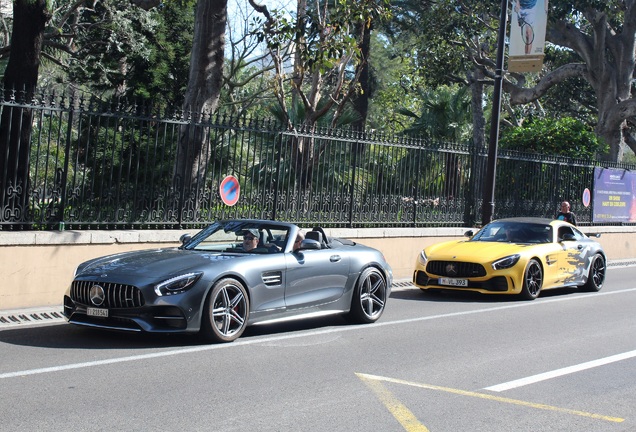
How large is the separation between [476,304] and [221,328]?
5775 mm

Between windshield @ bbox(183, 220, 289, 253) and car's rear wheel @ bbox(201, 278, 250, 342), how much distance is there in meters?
0.90

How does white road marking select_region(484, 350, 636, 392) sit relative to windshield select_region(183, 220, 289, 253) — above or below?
below

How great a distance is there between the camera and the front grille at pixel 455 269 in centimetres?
1372

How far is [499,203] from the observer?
20875 mm

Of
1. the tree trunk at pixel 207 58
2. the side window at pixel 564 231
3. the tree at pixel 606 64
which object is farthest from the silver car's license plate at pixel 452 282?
the tree at pixel 606 64

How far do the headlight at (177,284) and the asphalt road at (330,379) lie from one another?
580mm

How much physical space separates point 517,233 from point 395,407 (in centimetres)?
928

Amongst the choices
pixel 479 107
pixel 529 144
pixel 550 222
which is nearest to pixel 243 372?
pixel 550 222

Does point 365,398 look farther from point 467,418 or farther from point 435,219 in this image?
point 435,219

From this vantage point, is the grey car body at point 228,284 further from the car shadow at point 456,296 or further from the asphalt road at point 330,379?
the car shadow at point 456,296

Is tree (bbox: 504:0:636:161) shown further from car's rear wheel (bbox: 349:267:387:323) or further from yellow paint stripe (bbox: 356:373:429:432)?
yellow paint stripe (bbox: 356:373:429:432)

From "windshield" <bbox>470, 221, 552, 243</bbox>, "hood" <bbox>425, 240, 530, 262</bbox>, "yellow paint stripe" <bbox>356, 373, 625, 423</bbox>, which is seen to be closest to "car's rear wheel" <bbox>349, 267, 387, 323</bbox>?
"yellow paint stripe" <bbox>356, 373, 625, 423</bbox>

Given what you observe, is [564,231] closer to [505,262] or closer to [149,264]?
[505,262]

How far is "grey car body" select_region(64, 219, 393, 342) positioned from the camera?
837cm
